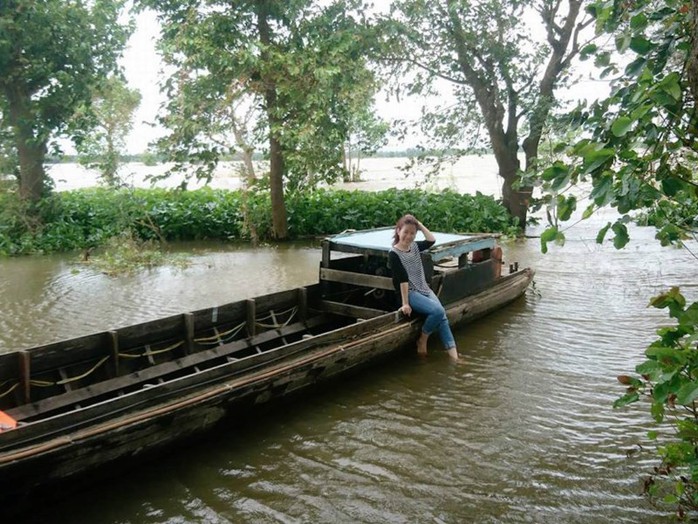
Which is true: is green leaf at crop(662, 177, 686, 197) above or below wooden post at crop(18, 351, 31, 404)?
above

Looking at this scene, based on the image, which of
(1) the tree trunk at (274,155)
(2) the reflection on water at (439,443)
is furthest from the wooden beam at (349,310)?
(1) the tree trunk at (274,155)

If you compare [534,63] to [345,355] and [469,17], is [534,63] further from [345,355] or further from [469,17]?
[345,355]

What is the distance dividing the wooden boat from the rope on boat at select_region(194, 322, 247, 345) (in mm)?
16

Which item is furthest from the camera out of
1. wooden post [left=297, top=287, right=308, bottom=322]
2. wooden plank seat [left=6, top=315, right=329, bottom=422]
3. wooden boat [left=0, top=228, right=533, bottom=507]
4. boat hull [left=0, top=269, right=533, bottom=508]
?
wooden post [left=297, top=287, right=308, bottom=322]

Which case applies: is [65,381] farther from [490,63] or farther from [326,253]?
[490,63]

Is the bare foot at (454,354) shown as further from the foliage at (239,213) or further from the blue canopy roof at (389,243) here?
the foliage at (239,213)

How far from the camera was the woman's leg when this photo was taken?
738 cm

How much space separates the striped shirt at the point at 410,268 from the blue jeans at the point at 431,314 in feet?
0.38

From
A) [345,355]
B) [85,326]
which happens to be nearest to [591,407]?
[345,355]

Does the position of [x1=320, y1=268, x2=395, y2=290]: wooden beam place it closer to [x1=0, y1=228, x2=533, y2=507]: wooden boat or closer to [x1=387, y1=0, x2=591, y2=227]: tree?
[x1=0, y1=228, x2=533, y2=507]: wooden boat

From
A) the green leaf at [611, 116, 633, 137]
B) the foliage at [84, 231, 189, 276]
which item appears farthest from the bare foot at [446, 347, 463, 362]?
the foliage at [84, 231, 189, 276]

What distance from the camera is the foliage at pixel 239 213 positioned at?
1708 centimetres

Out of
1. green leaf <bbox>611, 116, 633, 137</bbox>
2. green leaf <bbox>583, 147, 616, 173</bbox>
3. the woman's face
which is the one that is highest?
green leaf <bbox>611, 116, 633, 137</bbox>

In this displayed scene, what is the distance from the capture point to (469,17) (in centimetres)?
1714
